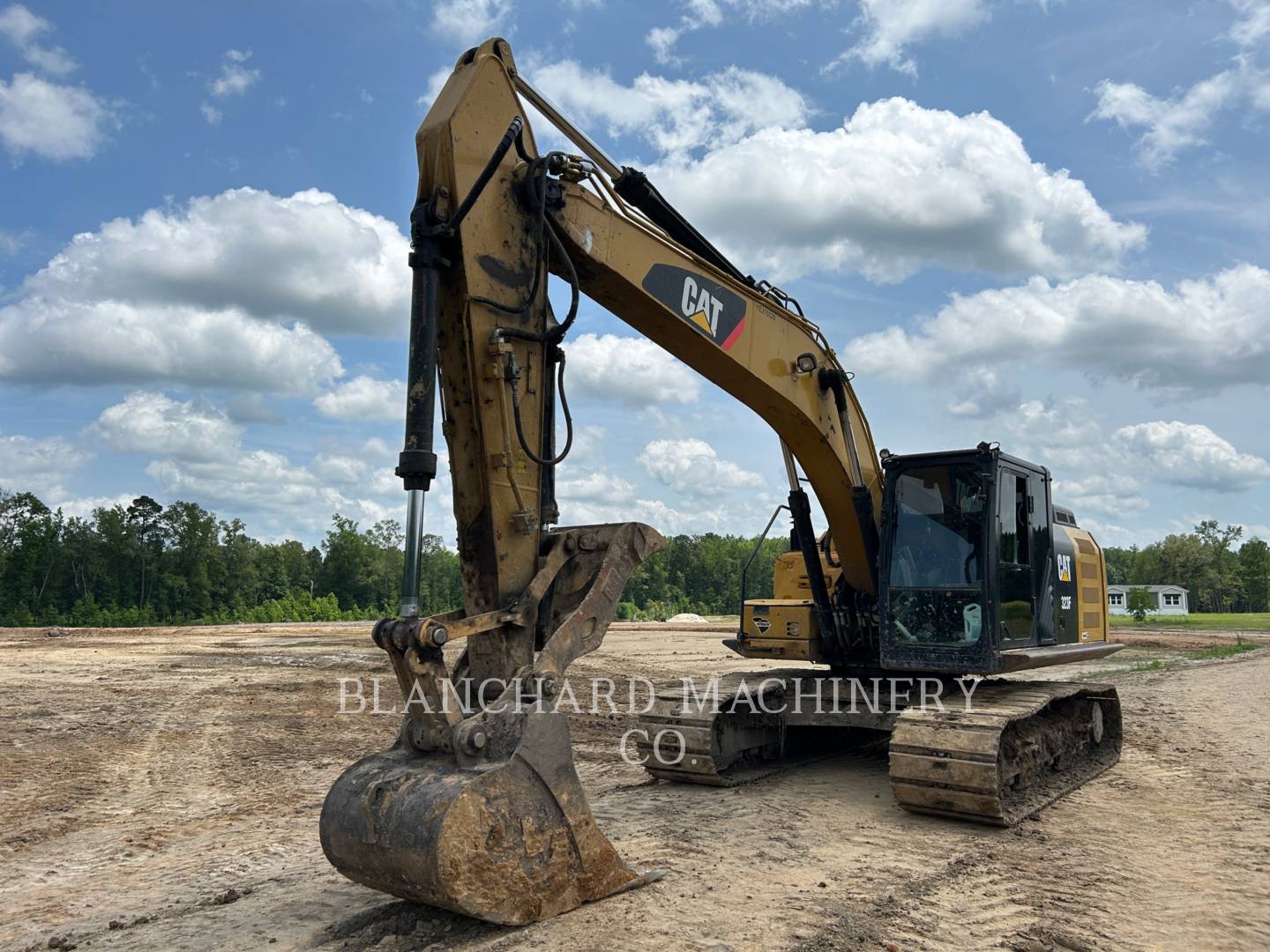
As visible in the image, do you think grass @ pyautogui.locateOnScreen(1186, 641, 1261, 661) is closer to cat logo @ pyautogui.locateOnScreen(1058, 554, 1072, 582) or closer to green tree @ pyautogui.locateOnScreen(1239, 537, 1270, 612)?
cat logo @ pyautogui.locateOnScreen(1058, 554, 1072, 582)

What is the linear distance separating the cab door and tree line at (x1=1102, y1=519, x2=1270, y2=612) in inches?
3453

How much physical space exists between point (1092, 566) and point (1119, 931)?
5462mm

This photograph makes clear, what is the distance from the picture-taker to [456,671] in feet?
17.4

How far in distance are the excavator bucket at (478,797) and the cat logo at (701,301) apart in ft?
6.83

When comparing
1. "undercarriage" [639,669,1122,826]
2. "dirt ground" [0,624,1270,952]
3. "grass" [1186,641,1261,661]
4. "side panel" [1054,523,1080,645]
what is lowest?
"grass" [1186,641,1261,661]

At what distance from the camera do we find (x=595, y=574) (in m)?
5.33

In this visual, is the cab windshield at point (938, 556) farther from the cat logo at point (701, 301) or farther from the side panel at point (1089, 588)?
the cat logo at point (701, 301)

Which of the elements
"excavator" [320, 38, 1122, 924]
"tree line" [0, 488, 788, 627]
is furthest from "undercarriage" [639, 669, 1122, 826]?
"tree line" [0, 488, 788, 627]

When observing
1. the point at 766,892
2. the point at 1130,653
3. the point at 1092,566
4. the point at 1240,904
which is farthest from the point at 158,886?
the point at 1130,653

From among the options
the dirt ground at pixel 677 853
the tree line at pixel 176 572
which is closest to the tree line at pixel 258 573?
the tree line at pixel 176 572

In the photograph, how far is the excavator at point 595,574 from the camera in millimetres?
4594

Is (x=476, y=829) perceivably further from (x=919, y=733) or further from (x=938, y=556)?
(x=938, y=556)

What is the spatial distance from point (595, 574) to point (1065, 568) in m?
5.43

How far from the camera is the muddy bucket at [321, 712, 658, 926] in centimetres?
427
